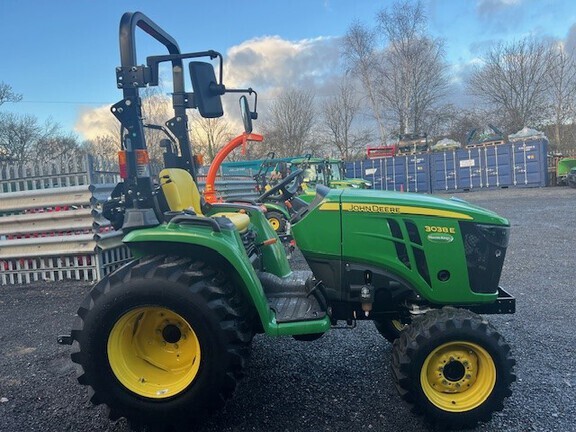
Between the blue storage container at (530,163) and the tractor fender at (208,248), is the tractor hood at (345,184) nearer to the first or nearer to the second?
the tractor fender at (208,248)

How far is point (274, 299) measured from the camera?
3.04m

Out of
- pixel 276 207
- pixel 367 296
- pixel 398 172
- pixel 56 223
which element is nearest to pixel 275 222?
pixel 276 207

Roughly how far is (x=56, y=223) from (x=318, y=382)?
15.1 ft

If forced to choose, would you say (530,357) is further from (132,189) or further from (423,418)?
(132,189)

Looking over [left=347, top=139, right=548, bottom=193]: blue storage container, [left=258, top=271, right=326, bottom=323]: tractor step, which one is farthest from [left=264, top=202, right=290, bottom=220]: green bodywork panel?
[left=347, top=139, right=548, bottom=193]: blue storage container

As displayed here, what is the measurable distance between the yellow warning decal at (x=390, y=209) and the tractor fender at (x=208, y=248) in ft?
2.01

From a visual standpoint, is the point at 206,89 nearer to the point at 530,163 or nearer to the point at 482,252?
the point at 482,252

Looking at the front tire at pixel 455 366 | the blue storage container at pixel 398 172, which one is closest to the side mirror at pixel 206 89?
the front tire at pixel 455 366

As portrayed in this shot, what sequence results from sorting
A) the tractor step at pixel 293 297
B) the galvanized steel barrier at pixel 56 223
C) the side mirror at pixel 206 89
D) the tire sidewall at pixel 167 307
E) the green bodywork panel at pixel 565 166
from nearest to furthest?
the tire sidewall at pixel 167 307, the tractor step at pixel 293 297, the side mirror at pixel 206 89, the galvanized steel barrier at pixel 56 223, the green bodywork panel at pixel 565 166

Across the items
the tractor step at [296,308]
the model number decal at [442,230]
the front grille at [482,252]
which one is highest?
the model number decal at [442,230]

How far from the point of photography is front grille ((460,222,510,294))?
8.47ft

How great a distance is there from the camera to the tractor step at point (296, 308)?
8.65ft

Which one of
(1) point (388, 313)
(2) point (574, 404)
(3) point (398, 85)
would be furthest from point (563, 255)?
(3) point (398, 85)

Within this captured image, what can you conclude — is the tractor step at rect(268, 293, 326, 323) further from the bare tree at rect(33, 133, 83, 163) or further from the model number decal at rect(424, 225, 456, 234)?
the bare tree at rect(33, 133, 83, 163)
